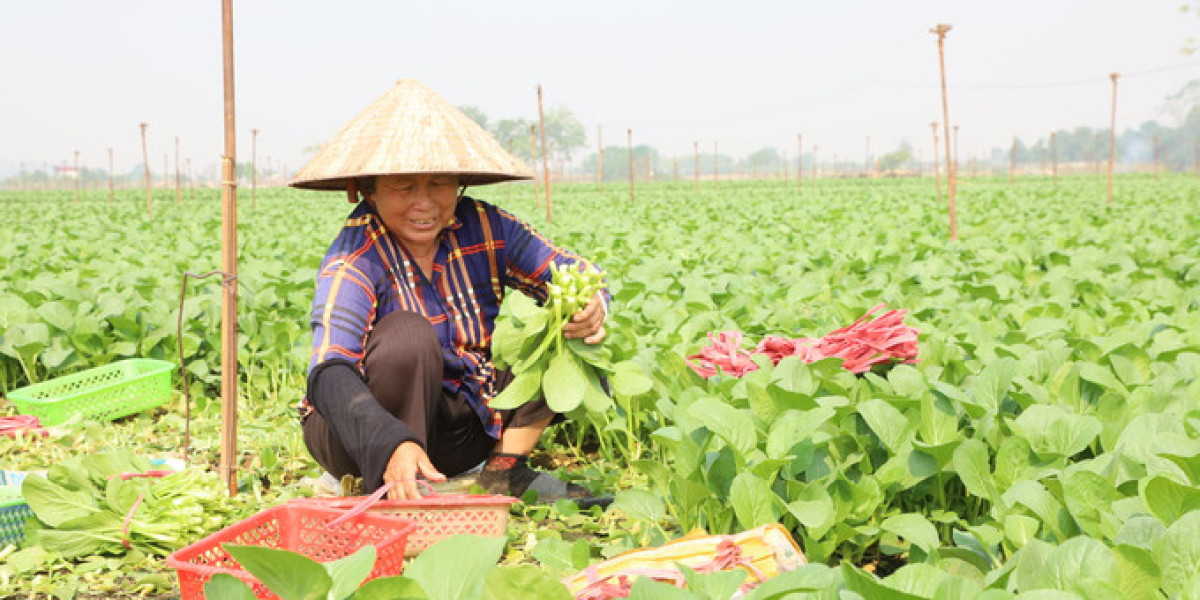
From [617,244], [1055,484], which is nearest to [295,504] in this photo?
[1055,484]

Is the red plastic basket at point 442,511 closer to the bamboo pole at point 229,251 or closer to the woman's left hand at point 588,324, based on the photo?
the woman's left hand at point 588,324

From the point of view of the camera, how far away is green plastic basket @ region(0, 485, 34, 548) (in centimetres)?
251

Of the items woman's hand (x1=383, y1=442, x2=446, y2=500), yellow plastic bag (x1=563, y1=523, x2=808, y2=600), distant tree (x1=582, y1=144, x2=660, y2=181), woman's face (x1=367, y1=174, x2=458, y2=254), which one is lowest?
yellow plastic bag (x1=563, y1=523, x2=808, y2=600)

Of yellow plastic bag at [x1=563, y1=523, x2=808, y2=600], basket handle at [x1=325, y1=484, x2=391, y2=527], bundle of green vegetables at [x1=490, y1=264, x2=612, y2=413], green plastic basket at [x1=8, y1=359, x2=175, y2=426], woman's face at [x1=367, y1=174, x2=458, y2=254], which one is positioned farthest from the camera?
green plastic basket at [x1=8, y1=359, x2=175, y2=426]

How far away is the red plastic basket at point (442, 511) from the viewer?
2254 mm

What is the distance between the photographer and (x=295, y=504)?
226cm

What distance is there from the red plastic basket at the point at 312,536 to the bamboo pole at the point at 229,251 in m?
0.60

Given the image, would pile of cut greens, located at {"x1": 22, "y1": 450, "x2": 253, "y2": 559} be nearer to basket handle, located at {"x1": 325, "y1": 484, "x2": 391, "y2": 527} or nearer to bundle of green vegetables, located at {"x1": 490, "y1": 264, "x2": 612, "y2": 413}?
basket handle, located at {"x1": 325, "y1": 484, "x2": 391, "y2": 527}

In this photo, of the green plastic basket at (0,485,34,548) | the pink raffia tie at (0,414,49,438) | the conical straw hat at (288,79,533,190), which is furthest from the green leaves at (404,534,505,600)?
the pink raffia tie at (0,414,49,438)

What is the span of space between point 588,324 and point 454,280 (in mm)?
536

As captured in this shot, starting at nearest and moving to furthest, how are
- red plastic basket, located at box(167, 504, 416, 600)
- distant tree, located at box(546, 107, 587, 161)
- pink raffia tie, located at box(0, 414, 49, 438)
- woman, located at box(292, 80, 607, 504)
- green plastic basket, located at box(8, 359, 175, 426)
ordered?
red plastic basket, located at box(167, 504, 416, 600) → woman, located at box(292, 80, 607, 504) → pink raffia tie, located at box(0, 414, 49, 438) → green plastic basket, located at box(8, 359, 175, 426) → distant tree, located at box(546, 107, 587, 161)

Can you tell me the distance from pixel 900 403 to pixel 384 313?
1457 millimetres

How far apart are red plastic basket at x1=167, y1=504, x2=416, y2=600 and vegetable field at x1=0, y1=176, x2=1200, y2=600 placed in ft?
0.88

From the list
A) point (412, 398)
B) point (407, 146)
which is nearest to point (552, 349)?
point (412, 398)
